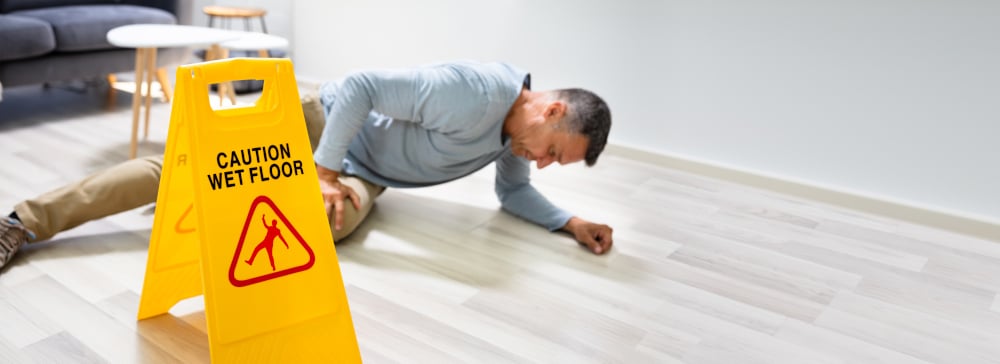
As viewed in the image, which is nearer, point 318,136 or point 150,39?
point 318,136

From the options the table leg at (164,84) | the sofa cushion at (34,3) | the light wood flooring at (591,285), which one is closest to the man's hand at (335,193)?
the light wood flooring at (591,285)

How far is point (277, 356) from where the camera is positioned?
1.43 meters

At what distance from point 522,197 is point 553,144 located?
0.39 meters

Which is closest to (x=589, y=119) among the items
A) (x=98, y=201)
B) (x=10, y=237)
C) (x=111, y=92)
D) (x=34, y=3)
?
(x=98, y=201)

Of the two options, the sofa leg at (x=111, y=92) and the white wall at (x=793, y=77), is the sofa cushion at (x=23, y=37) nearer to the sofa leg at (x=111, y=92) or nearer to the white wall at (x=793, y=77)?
the sofa leg at (x=111, y=92)

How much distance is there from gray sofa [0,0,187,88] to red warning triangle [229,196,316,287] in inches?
89.6

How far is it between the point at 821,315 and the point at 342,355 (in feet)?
3.61

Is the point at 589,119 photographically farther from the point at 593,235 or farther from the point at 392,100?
the point at 392,100

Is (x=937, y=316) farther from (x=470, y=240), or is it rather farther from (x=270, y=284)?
(x=270, y=284)

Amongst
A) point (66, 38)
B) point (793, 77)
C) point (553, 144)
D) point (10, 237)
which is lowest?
point (10, 237)

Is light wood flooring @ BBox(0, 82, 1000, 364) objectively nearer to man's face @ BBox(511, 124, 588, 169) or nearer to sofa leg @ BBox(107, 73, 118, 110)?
man's face @ BBox(511, 124, 588, 169)

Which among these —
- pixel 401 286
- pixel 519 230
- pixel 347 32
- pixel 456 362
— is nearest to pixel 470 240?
pixel 519 230

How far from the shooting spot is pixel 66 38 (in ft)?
10.7

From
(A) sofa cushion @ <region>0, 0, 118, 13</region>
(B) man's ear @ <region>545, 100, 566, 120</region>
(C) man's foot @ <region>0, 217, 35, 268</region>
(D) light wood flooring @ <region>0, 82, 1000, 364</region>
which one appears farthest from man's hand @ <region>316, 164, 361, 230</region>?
(A) sofa cushion @ <region>0, 0, 118, 13</region>
